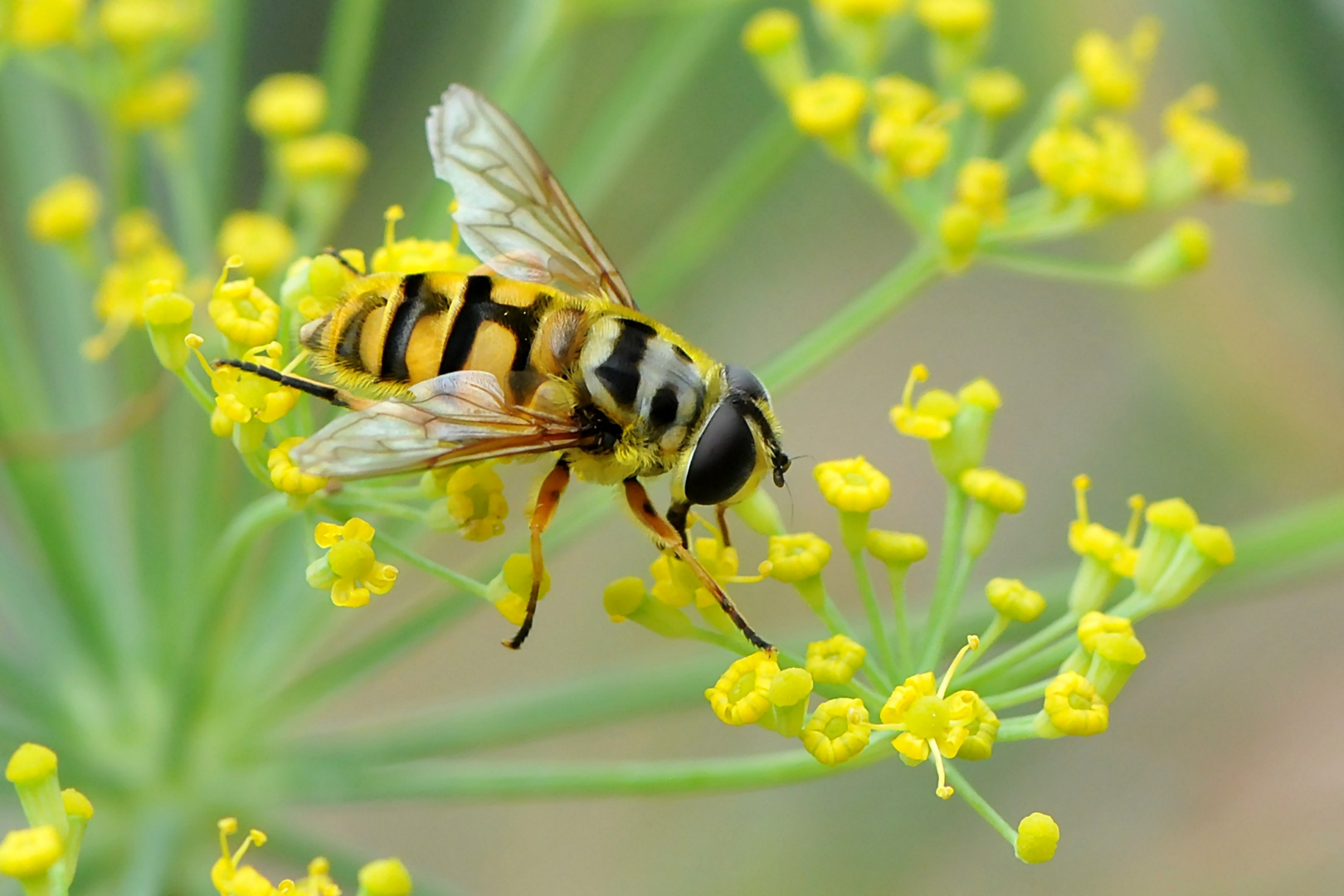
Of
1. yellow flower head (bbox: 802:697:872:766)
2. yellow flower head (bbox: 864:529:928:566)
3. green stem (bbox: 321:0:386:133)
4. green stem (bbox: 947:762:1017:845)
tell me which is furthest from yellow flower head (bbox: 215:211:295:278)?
green stem (bbox: 947:762:1017:845)

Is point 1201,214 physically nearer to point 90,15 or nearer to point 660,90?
point 660,90

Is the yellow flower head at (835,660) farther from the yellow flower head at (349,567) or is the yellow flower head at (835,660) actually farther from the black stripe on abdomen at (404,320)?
the black stripe on abdomen at (404,320)

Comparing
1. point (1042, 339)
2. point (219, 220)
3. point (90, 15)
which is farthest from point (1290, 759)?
point (90, 15)

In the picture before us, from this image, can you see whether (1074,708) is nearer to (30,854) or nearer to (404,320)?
(404,320)

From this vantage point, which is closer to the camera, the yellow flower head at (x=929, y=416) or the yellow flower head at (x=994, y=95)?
the yellow flower head at (x=929, y=416)

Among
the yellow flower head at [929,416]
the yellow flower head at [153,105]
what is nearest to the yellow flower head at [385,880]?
the yellow flower head at [929,416]
